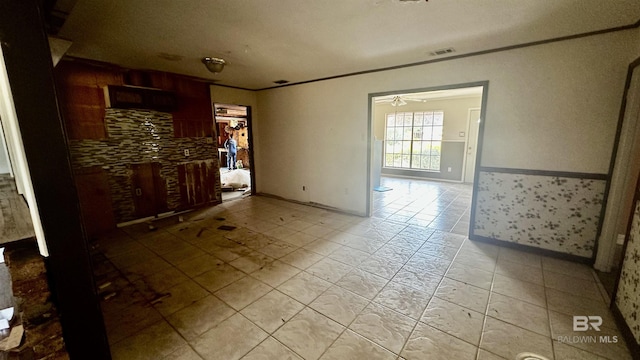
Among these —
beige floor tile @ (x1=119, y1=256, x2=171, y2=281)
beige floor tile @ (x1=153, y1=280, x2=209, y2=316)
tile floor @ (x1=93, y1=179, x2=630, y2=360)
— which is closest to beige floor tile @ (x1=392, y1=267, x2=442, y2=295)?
tile floor @ (x1=93, y1=179, x2=630, y2=360)

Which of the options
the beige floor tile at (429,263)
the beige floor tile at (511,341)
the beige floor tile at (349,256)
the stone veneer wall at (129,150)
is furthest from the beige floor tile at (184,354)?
the stone veneer wall at (129,150)

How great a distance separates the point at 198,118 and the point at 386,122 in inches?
223

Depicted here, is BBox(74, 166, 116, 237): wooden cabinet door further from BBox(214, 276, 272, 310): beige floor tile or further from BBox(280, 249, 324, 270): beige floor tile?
BBox(280, 249, 324, 270): beige floor tile

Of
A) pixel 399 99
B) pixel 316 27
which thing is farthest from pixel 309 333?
pixel 399 99

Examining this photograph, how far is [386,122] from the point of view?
8039mm

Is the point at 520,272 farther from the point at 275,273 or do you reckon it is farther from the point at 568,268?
the point at 275,273

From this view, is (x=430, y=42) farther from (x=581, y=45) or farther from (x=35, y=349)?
(x=35, y=349)

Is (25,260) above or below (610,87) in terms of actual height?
below

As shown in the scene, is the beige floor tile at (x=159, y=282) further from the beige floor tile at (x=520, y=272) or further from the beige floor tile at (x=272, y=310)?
the beige floor tile at (x=520, y=272)

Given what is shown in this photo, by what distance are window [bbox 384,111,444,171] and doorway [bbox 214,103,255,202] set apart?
14.8 feet

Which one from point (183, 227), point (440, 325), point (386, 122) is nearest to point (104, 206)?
point (183, 227)

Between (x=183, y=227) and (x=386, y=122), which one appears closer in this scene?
(x=183, y=227)

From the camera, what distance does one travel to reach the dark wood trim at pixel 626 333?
1.52 m

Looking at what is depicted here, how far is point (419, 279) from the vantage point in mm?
2393
